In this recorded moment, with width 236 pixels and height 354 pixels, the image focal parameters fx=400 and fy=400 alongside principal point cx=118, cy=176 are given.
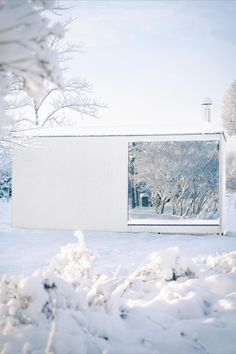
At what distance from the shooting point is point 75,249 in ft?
14.8

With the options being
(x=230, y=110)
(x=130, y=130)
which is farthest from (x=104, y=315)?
(x=230, y=110)

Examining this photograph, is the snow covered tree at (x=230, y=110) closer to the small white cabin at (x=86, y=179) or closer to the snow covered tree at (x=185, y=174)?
the snow covered tree at (x=185, y=174)

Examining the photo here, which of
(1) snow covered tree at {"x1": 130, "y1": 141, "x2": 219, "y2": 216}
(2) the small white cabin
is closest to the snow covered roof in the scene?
(2) the small white cabin

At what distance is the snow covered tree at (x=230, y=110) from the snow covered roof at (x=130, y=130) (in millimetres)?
15784

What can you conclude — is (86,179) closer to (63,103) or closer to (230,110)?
(63,103)

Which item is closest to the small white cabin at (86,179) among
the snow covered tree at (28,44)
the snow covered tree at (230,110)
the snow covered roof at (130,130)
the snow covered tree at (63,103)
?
the snow covered roof at (130,130)

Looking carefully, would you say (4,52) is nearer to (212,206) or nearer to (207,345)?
(207,345)

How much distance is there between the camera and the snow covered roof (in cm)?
1162

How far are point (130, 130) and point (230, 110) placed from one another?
1711 centimetres

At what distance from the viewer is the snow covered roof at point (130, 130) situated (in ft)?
38.1

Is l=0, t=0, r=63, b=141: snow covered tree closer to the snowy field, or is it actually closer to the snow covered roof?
the snowy field

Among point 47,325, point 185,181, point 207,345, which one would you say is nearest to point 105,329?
point 47,325

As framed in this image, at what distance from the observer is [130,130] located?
12.2m

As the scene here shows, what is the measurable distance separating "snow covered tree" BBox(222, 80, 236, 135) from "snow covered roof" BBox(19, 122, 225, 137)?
621 inches
